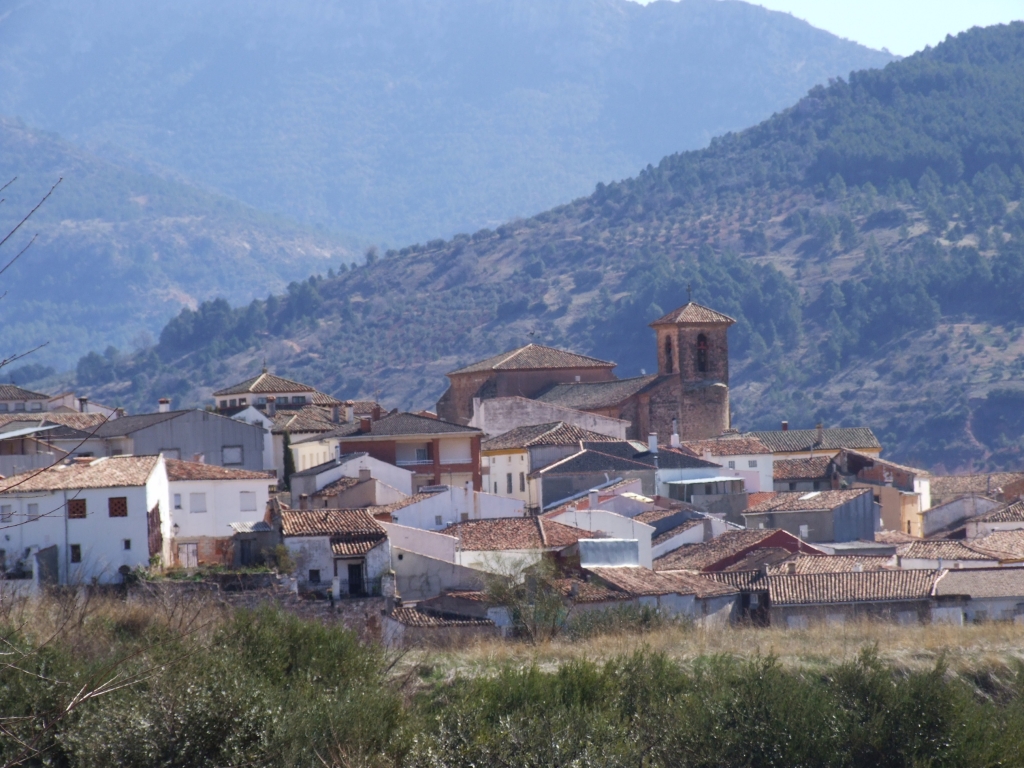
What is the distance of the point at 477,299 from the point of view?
190m

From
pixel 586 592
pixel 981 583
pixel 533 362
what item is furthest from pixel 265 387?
pixel 981 583

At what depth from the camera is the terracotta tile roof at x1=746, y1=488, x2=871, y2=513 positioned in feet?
170

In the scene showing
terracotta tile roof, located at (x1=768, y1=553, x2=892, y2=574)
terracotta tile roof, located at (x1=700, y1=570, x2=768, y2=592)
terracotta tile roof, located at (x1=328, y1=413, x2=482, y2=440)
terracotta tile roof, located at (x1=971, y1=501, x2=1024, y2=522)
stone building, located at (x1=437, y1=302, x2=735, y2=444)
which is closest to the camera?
terracotta tile roof, located at (x1=700, y1=570, x2=768, y2=592)

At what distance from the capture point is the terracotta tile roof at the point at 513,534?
128 ft

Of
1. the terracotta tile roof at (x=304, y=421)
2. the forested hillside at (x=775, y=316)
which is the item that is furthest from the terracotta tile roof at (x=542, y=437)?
the forested hillside at (x=775, y=316)

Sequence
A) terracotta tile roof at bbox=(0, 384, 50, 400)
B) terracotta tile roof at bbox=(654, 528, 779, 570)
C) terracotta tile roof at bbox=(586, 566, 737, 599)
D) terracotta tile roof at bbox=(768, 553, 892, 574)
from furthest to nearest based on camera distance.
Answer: terracotta tile roof at bbox=(0, 384, 50, 400)
terracotta tile roof at bbox=(654, 528, 779, 570)
terracotta tile roof at bbox=(768, 553, 892, 574)
terracotta tile roof at bbox=(586, 566, 737, 599)

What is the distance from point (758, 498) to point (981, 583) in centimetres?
1665

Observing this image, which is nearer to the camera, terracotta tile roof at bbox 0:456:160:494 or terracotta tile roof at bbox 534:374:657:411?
terracotta tile roof at bbox 0:456:160:494

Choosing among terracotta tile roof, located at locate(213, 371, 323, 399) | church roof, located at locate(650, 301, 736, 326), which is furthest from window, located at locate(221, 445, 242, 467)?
church roof, located at locate(650, 301, 736, 326)

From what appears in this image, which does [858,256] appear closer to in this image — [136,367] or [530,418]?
[136,367]

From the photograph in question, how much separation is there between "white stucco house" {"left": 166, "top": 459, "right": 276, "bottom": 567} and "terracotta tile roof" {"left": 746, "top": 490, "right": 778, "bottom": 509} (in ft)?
54.4

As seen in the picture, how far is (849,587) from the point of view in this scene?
38.1 metres

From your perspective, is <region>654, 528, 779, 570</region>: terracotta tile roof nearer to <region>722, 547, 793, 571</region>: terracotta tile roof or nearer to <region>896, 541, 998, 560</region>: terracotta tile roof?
<region>722, 547, 793, 571</region>: terracotta tile roof

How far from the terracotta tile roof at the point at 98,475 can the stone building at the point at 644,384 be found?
30.6 metres
